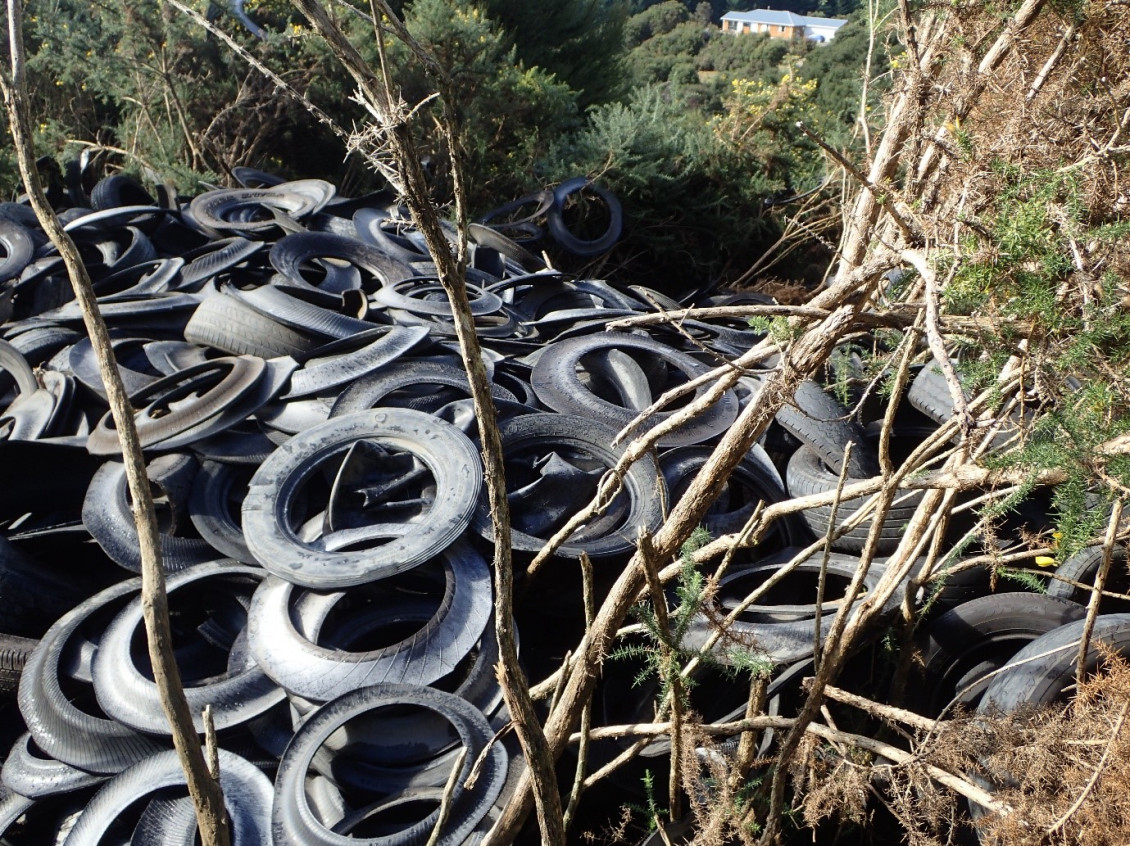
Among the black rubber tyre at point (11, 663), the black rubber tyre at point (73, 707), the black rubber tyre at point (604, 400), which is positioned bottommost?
the black rubber tyre at point (11, 663)

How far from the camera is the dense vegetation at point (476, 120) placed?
10.2 m

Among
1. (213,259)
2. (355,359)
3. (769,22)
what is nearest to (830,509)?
(355,359)

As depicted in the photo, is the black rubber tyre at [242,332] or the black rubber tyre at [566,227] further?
the black rubber tyre at [566,227]

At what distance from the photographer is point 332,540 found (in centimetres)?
363

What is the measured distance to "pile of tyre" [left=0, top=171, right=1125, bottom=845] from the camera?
2.97 m

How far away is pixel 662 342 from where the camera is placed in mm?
5574

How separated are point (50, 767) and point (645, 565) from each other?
2504 mm

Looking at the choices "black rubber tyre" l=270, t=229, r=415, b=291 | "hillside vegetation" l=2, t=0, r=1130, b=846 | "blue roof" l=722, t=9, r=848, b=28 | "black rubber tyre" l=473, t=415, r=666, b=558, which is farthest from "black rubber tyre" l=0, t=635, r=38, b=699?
"blue roof" l=722, t=9, r=848, b=28

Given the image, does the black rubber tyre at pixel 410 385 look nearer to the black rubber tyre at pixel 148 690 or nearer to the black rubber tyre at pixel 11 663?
the black rubber tyre at pixel 148 690

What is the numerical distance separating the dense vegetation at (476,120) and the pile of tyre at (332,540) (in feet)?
15.5

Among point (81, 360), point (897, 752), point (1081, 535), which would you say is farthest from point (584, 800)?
point (81, 360)

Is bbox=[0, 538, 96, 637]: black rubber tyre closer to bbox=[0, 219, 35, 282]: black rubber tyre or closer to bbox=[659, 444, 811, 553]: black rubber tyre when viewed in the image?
bbox=[659, 444, 811, 553]: black rubber tyre

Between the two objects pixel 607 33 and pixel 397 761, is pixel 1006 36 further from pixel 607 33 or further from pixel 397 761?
pixel 607 33

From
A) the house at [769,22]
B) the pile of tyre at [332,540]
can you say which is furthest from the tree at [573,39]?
the house at [769,22]
